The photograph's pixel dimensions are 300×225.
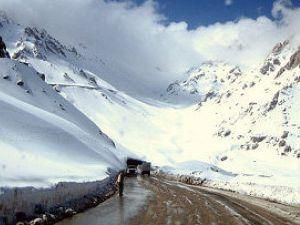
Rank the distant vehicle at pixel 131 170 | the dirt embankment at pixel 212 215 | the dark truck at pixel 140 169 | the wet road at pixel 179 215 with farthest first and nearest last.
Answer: the dark truck at pixel 140 169 → the distant vehicle at pixel 131 170 → the dirt embankment at pixel 212 215 → the wet road at pixel 179 215

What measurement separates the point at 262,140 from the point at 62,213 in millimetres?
175581

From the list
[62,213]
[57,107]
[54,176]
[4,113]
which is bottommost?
[62,213]

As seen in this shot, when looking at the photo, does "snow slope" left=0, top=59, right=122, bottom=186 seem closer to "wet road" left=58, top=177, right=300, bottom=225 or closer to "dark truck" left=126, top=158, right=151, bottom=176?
"wet road" left=58, top=177, right=300, bottom=225

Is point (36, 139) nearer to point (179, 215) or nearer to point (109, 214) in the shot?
point (109, 214)

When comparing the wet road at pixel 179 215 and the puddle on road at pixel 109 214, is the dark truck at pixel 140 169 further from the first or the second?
the puddle on road at pixel 109 214

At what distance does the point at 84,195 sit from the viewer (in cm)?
2795

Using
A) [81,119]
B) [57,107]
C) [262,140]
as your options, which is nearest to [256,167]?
[262,140]

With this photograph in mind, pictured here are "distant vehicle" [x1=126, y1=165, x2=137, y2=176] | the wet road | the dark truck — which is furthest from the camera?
the dark truck

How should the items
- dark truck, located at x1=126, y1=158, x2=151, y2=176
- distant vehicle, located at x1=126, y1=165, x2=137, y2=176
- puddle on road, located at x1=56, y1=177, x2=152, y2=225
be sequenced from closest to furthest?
puddle on road, located at x1=56, y1=177, x2=152, y2=225
distant vehicle, located at x1=126, y1=165, x2=137, y2=176
dark truck, located at x1=126, y1=158, x2=151, y2=176

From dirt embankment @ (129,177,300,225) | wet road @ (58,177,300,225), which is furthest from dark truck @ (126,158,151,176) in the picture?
wet road @ (58,177,300,225)

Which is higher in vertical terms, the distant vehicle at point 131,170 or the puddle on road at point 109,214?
the distant vehicle at point 131,170

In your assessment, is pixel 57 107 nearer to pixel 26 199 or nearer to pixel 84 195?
pixel 84 195

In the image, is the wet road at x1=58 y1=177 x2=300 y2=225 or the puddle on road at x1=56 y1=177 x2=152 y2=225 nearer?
the puddle on road at x1=56 y1=177 x2=152 y2=225

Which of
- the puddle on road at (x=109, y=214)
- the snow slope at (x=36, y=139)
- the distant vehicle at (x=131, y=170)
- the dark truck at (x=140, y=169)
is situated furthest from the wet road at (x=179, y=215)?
the dark truck at (x=140, y=169)
